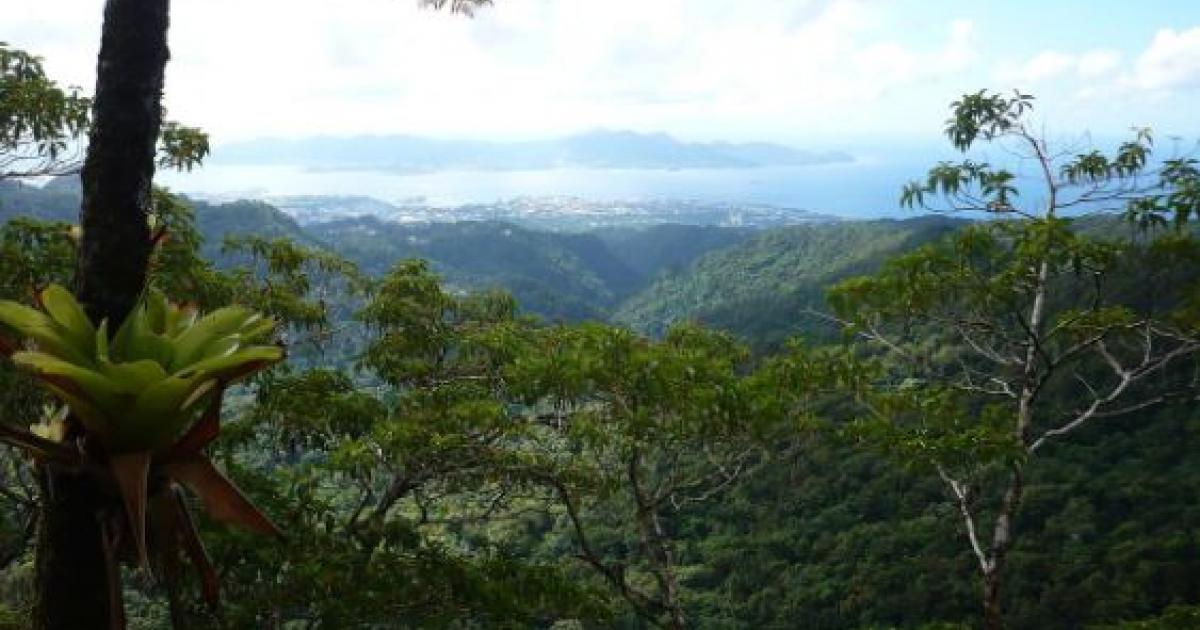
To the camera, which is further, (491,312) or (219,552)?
(491,312)

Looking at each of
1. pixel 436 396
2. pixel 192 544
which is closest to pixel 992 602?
pixel 436 396

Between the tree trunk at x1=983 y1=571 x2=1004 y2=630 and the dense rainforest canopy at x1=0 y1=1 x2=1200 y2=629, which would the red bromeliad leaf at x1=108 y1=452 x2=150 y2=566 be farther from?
the tree trunk at x1=983 y1=571 x2=1004 y2=630

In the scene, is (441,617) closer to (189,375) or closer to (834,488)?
(189,375)

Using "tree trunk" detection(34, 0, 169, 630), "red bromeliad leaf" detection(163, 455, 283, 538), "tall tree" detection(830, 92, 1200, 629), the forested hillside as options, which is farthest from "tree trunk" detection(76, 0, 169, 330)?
the forested hillside

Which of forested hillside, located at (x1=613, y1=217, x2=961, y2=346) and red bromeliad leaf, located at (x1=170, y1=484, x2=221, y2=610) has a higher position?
red bromeliad leaf, located at (x1=170, y1=484, x2=221, y2=610)

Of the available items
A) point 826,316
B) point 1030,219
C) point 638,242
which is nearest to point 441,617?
point 826,316

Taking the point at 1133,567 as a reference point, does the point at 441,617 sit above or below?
above

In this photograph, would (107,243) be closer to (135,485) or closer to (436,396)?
(135,485)
